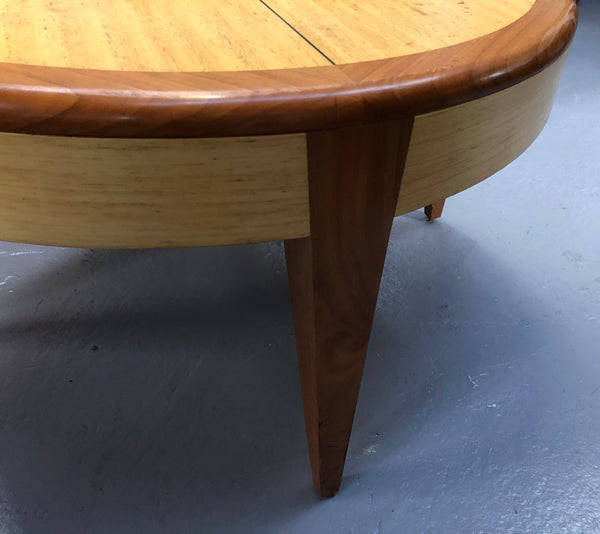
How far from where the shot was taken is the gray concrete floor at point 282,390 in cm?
78

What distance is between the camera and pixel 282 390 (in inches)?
36.9

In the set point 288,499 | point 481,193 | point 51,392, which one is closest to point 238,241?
point 288,499

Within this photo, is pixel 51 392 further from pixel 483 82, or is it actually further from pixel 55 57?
pixel 483 82

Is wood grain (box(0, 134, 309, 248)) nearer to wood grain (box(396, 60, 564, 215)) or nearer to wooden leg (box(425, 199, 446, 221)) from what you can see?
wood grain (box(396, 60, 564, 215))

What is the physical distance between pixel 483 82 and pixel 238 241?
0.79ft

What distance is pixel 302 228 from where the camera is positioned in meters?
0.51

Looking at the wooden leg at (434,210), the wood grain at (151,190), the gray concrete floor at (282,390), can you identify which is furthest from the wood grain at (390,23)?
the wooden leg at (434,210)

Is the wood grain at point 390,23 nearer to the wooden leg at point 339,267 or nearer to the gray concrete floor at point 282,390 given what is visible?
the wooden leg at point 339,267

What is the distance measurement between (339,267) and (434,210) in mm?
795

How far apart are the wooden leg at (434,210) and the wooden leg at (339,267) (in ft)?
2.25

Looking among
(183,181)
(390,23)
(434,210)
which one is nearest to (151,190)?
(183,181)

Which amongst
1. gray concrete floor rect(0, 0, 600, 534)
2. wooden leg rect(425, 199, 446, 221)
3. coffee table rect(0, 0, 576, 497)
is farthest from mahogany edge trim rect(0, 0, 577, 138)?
wooden leg rect(425, 199, 446, 221)

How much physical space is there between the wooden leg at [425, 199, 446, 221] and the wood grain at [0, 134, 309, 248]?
0.85 metres

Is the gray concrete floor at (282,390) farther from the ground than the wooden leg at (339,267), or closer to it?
closer to it
